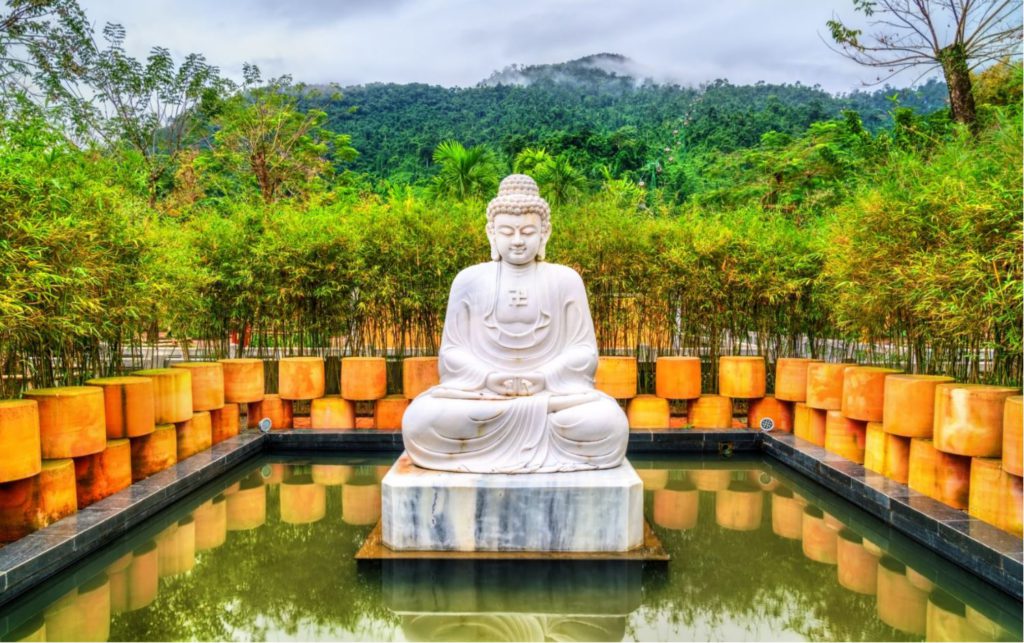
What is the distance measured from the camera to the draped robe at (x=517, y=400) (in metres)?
3.79

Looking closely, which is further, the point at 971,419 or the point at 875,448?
the point at 875,448

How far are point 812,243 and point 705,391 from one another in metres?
1.65

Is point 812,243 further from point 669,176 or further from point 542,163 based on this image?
point 669,176

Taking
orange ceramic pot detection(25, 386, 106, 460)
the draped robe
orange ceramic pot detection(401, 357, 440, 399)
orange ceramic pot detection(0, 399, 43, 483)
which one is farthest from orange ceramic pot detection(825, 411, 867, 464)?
orange ceramic pot detection(0, 399, 43, 483)

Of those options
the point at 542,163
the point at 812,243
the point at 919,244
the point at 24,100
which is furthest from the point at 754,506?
the point at 542,163

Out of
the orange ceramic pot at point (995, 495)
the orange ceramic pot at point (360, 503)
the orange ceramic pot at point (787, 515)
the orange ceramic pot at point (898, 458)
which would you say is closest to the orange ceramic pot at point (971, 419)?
the orange ceramic pot at point (995, 495)

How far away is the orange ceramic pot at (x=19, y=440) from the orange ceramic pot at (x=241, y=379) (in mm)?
2436

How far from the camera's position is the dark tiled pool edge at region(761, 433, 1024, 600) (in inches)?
124

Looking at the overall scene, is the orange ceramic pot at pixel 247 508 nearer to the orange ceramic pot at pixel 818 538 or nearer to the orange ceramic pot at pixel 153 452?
the orange ceramic pot at pixel 153 452

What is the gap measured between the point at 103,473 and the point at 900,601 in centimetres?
424

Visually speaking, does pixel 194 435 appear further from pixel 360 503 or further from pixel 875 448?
pixel 875 448

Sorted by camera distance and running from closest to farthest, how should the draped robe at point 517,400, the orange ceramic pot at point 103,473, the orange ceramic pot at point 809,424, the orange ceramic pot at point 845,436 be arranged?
1. the draped robe at point 517,400
2. the orange ceramic pot at point 103,473
3. the orange ceramic pot at point 845,436
4. the orange ceramic pot at point 809,424

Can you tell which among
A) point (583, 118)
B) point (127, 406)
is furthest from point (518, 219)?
point (583, 118)

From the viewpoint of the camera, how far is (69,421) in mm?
3795
